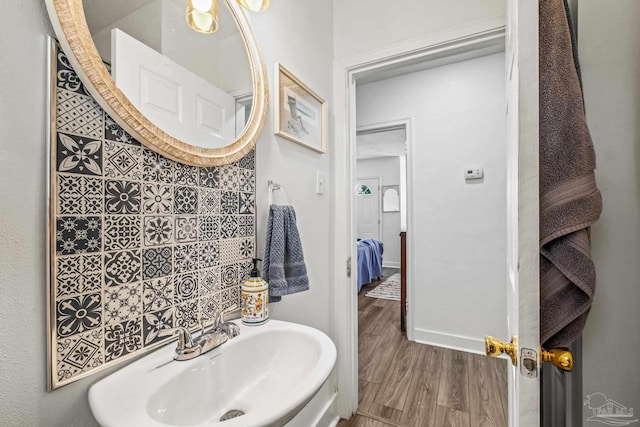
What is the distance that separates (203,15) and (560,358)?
4.22 ft

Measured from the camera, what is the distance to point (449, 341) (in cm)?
246

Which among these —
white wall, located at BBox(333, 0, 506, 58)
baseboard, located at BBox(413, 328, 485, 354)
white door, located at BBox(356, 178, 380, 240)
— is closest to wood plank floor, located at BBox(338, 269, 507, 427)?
baseboard, located at BBox(413, 328, 485, 354)

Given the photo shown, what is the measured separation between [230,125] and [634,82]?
1108 mm

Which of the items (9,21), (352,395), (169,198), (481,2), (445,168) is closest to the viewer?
(9,21)

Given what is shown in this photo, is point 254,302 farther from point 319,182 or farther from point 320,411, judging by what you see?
point 320,411

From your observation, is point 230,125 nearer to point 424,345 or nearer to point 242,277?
point 242,277

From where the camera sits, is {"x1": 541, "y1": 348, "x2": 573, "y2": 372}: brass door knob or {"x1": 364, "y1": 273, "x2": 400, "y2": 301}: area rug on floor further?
{"x1": 364, "y1": 273, "x2": 400, "y2": 301}: area rug on floor

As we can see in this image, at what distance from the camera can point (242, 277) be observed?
1.00m

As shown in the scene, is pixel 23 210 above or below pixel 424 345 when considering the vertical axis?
above

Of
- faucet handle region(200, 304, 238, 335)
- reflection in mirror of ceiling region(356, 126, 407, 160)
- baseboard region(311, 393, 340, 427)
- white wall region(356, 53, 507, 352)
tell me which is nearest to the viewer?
faucet handle region(200, 304, 238, 335)

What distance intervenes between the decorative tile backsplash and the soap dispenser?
81 mm

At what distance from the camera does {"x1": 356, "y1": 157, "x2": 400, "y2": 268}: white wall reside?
19.6ft

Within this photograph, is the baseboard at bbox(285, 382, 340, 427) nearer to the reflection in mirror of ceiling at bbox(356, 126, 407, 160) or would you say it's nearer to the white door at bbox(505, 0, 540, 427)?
the white door at bbox(505, 0, 540, 427)

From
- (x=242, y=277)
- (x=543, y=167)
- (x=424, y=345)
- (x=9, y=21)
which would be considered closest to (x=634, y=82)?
(x=543, y=167)
